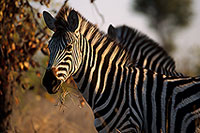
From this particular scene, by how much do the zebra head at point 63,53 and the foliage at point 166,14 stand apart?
23.1 meters

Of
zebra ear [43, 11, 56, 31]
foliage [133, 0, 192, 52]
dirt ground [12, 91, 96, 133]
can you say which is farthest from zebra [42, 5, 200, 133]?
foliage [133, 0, 192, 52]

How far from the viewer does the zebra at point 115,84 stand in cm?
309

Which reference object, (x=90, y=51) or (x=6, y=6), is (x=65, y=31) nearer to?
(x=90, y=51)

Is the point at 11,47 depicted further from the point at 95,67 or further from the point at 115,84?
the point at 115,84

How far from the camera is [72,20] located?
3426 mm

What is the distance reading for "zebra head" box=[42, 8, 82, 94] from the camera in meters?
3.15

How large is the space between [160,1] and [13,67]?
22949 millimetres

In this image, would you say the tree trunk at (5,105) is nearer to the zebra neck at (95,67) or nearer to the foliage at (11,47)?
the foliage at (11,47)

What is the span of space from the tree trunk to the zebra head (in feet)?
6.75

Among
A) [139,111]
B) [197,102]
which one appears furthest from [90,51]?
[197,102]

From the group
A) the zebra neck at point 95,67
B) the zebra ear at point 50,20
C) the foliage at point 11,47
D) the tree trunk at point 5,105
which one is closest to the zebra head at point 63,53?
the zebra neck at point 95,67

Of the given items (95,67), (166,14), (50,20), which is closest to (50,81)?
(95,67)

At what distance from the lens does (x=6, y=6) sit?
190 inches

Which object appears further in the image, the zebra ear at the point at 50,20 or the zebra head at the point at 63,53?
the zebra ear at the point at 50,20
